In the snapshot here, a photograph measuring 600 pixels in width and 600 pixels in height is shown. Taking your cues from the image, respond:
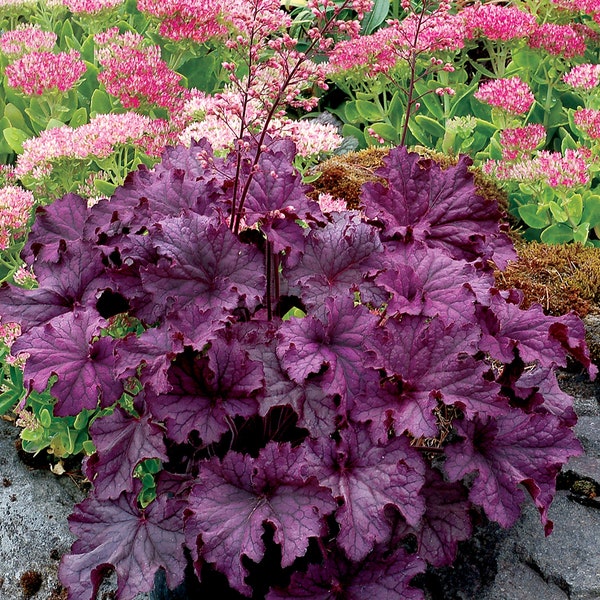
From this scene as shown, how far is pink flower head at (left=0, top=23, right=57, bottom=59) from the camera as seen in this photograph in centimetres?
321

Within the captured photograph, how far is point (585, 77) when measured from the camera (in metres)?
3.07

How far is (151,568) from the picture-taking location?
60.3 inches

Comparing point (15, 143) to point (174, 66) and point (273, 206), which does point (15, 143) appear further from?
point (273, 206)

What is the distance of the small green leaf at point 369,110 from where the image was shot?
3.82m

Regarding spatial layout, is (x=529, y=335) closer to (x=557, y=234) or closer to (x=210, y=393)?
(x=210, y=393)

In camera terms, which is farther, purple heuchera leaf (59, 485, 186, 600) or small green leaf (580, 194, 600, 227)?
small green leaf (580, 194, 600, 227)

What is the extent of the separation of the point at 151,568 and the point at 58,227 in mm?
945

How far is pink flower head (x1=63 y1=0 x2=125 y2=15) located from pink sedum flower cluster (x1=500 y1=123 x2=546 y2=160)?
1812 millimetres

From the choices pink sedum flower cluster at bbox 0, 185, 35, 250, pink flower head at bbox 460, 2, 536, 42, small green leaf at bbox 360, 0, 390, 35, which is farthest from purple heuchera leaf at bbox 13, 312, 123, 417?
small green leaf at bbox 360, 0, 390, 35

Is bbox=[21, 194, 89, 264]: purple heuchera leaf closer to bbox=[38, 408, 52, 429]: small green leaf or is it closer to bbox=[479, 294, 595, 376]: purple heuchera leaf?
bbox=[38, 408, 52, 429]: small green leaf

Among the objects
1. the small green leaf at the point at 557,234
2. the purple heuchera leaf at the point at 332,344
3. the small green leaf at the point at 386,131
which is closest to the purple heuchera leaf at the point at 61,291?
the purple heuchera leaf at the point at 332,344

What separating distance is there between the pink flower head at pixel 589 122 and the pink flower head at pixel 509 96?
0.28 m

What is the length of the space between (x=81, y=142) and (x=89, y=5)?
1.11m

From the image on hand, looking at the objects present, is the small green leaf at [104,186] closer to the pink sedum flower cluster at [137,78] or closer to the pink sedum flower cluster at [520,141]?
the pink sedum flower cluster at [137,78]
